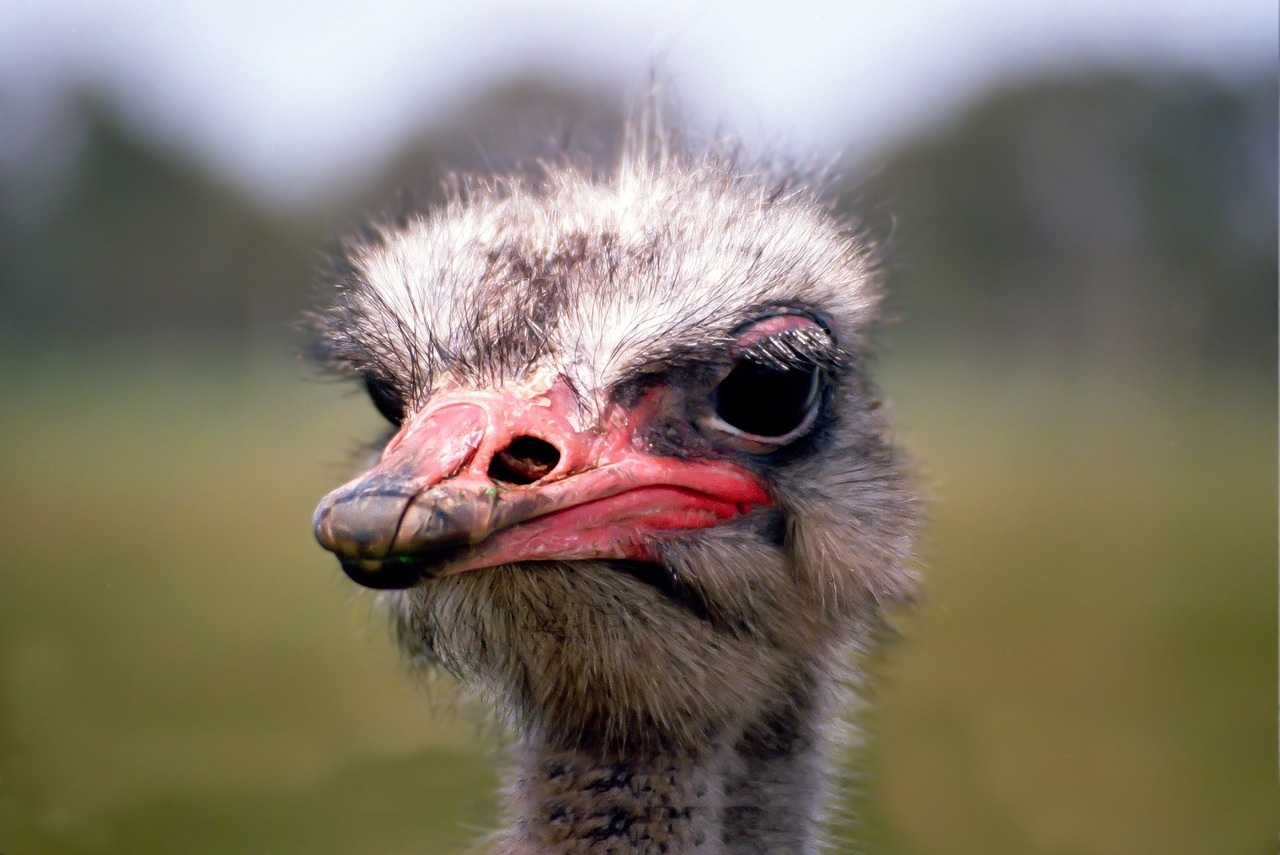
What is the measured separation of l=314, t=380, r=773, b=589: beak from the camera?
107 cm

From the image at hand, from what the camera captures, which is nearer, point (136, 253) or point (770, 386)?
point (770, 386)

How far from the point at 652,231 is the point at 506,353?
31cm

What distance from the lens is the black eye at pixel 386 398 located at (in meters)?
1.56

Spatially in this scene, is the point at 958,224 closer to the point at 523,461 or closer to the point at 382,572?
the point at 523,461

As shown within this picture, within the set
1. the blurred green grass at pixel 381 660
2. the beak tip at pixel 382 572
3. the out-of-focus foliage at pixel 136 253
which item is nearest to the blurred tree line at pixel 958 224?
the out-of-focus foliage at pixel 136 253

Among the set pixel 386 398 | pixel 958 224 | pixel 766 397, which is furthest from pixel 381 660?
pixel 958 224

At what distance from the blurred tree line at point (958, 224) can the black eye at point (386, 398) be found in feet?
2.08

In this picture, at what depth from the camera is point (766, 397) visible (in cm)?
145

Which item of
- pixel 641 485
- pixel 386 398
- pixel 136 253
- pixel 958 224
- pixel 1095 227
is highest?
pixel 958 224

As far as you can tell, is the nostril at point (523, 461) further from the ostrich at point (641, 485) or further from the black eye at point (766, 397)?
the black eye at point (766, 397)

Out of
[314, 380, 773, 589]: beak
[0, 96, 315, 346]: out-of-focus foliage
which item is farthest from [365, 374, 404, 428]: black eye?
[0, 96, 315, 346]: out-of-focus foliage

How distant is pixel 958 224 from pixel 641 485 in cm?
1083

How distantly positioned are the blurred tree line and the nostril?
1026 millimetres

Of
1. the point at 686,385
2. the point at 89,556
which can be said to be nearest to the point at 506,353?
the point at 686,385
